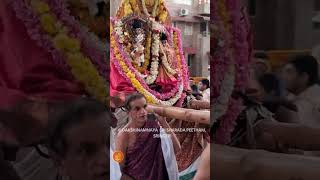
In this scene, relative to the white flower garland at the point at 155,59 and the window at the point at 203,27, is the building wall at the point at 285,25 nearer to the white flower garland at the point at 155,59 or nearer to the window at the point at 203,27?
the window at the point at 203,27

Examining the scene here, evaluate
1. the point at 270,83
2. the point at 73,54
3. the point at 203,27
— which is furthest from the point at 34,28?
the point at 270,83

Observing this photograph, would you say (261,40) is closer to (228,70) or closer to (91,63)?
(228,70)

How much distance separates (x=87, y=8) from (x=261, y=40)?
1233mm

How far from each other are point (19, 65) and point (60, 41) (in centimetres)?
28

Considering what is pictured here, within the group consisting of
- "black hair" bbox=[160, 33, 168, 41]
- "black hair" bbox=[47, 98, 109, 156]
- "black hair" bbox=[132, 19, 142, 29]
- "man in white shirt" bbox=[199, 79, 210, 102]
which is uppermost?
"black hair" bbox=[132, 19, 142, 29]

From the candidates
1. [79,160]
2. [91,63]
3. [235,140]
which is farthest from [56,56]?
[235,140]

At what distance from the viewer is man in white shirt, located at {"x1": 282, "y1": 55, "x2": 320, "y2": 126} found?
3734mm

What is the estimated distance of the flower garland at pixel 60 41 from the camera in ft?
10.5

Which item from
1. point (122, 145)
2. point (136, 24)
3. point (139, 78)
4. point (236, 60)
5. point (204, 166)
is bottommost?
point (204, 166)

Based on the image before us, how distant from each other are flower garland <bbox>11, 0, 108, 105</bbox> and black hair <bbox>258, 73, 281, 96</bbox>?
113 centimetres

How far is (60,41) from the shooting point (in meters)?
3.23

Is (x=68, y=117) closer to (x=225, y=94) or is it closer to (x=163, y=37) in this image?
(x=163, y=37)

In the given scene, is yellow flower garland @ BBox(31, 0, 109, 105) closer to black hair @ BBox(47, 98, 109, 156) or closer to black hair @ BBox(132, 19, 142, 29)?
black hair @ BBox(47, 98, 109, 156)

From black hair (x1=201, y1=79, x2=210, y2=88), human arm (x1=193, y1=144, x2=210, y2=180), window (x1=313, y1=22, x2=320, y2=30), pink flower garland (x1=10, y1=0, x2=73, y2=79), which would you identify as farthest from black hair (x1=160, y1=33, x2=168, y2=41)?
window (x1=313, y1=22, x2=320, y2=30)
